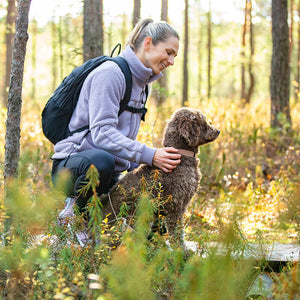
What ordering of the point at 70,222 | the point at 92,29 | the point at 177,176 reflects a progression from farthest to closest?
the point at 92,29, the point at 177,176, the point at 70,222

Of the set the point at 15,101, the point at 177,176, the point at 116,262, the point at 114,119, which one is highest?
the point at 15,101

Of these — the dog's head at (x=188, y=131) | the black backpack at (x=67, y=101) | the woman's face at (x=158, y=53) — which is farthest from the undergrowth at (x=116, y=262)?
the woman's face at (x=158, y=53)

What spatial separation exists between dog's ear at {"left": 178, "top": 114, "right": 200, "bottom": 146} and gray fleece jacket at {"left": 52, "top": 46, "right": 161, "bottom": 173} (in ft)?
1.28

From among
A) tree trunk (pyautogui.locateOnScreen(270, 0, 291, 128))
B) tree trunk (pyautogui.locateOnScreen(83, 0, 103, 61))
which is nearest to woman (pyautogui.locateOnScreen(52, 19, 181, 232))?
tree trunk (pyautogui.locateOnScreen(83, 0, 103, 61))

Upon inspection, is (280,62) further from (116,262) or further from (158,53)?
(116,262)

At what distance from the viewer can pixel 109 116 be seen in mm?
3488

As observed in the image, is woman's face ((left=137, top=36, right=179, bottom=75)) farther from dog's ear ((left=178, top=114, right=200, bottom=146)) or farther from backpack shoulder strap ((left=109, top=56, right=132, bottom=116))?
dog's ear ((left=178, top=114, right=200, bottom=146))

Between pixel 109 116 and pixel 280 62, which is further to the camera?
pixel 280 62

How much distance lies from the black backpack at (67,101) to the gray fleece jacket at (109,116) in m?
0.05

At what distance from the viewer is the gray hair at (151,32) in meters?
Answer: 3.70

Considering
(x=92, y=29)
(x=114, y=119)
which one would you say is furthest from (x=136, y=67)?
(x=92, y=29)

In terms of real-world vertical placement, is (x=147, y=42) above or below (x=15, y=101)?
above

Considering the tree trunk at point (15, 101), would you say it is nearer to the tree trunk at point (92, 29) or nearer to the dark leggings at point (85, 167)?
the dark leggings at point (85, 167)

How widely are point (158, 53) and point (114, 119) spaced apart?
80 cm
